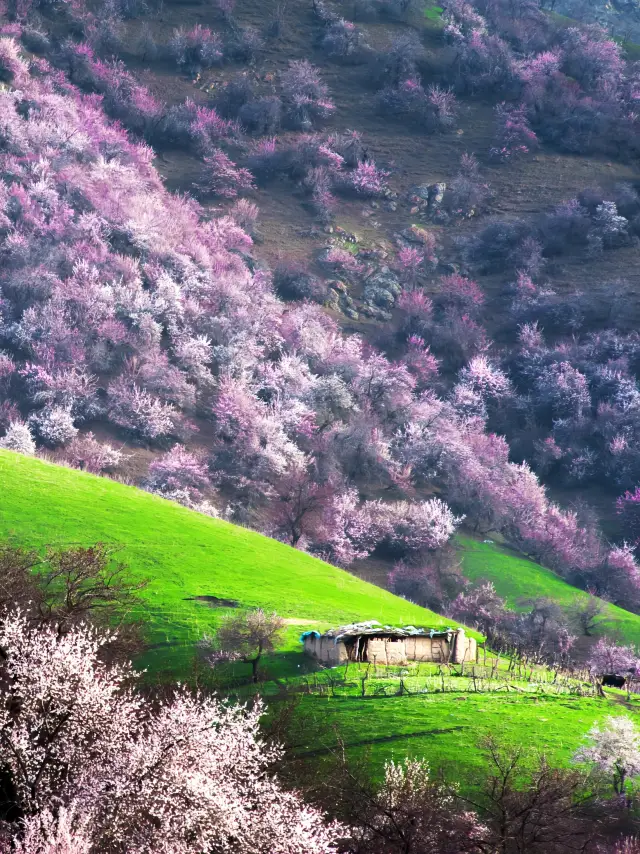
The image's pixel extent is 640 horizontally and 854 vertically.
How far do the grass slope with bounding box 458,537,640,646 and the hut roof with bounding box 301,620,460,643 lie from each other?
2888 centimetres

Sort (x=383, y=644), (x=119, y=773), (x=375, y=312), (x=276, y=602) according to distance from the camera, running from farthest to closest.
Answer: (x=375, y=312) → (x=276, y=602) → (x=383, y=644) → (x=119, y=773)

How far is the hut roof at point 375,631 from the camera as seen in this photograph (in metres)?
49.6

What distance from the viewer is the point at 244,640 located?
49750 millimetres

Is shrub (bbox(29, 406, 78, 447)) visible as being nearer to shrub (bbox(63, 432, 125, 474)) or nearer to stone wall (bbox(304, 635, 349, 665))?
shrub (bbox(63, 432, 125, 474))

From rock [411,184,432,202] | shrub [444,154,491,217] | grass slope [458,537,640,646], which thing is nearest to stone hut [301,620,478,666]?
grass slope [458,537,640,646]

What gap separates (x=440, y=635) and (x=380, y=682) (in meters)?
6.80

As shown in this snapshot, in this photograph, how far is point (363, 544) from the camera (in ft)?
300

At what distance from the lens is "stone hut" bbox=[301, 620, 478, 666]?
4928 cm

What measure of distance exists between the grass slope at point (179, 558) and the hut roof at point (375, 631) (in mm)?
1880

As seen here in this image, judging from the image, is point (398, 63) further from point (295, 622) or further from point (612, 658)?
point (295, 622)

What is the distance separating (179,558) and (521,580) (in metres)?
35.2

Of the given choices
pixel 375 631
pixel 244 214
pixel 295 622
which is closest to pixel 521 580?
pixel 295 622

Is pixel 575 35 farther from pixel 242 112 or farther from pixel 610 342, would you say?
pixel 610 342

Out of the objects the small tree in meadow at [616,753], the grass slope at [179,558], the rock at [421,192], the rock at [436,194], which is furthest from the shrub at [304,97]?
the small tree in meadow at [616,753]
